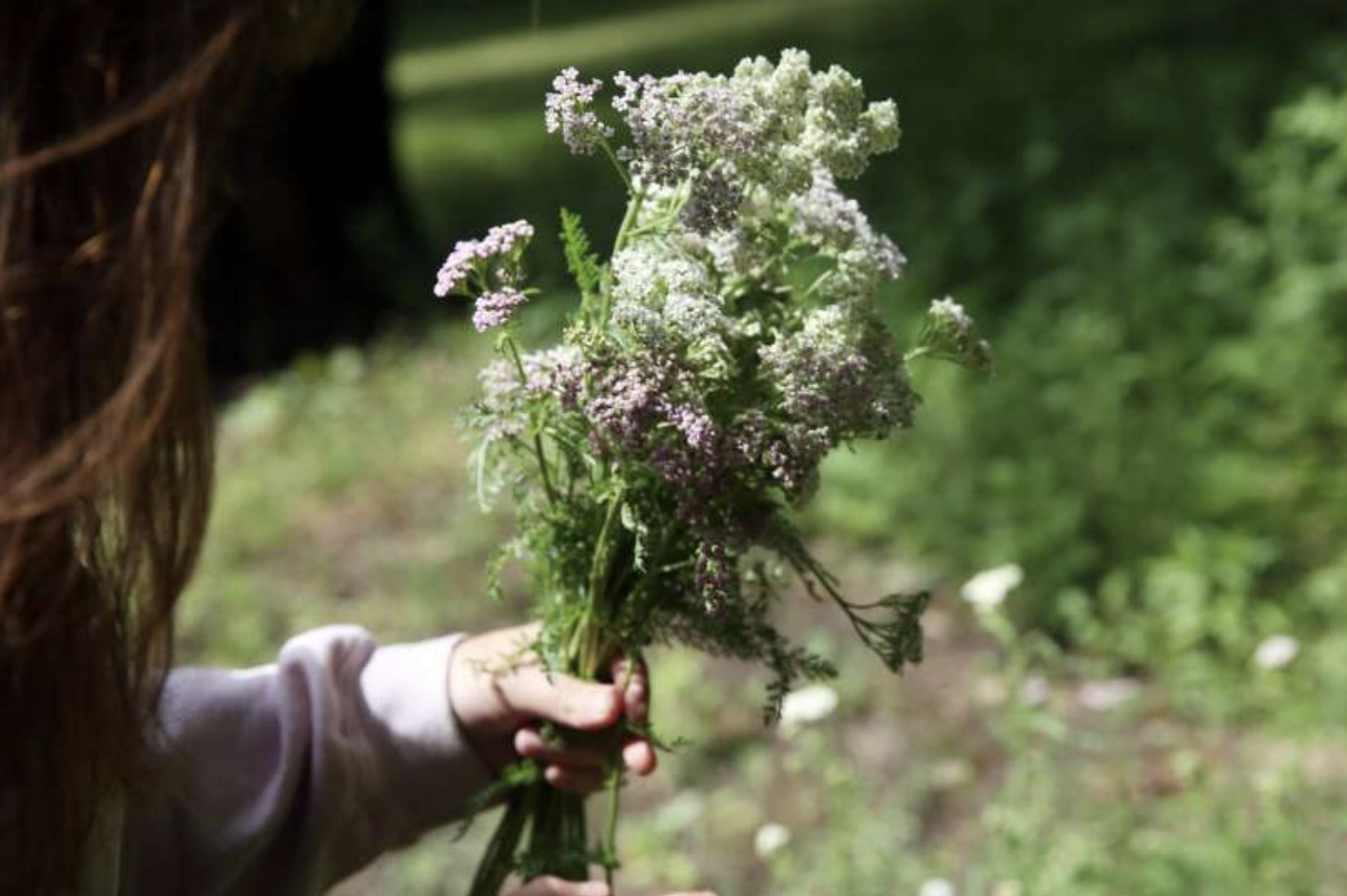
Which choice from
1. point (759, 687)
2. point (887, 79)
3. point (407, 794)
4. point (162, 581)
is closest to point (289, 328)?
A: point (759, 687)

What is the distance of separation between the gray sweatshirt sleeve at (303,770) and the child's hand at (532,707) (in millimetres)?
21

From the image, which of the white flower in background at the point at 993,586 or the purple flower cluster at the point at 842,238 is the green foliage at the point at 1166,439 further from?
the purple flower cluster at the point at 842,238

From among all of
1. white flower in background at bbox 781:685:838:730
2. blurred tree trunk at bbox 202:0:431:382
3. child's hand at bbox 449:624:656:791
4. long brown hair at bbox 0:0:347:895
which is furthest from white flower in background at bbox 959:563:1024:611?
blurred tree trunk at bbox 202:0:431:382

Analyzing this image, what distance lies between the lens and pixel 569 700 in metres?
1.40

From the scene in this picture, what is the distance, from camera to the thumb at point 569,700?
1.37 meters

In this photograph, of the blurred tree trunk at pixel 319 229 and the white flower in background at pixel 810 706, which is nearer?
the white flower in background at pixel 810 706

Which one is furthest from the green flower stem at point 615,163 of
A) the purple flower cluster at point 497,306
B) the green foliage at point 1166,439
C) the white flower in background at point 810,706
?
the green foliage at point 1166,439

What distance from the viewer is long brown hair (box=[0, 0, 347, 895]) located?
1.06 metres

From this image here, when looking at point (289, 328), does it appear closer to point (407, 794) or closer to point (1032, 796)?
point (1032, 796)

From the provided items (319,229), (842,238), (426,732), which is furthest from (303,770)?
(319,229)

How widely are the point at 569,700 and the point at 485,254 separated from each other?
36 centimetres

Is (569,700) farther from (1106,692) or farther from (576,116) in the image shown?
(1106,692)

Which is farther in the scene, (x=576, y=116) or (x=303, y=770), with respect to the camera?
(x=303, y=770)

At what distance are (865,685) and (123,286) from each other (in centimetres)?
261
